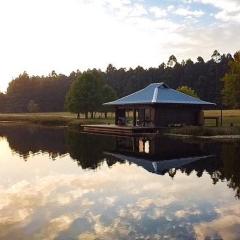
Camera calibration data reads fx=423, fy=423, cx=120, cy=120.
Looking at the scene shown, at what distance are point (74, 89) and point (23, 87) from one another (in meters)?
55.3

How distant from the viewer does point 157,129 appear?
41875mm

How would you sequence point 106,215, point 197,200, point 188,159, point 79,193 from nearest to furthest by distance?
point 106,215 < point 197,200 < point 79,193 < point 188,159

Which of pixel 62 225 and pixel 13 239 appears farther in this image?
pixel 62 225

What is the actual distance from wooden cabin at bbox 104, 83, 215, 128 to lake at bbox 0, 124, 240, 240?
1688cm

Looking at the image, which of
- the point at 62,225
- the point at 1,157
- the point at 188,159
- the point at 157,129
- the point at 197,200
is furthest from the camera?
the point at 157,129

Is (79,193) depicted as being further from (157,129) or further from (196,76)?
(196,76)

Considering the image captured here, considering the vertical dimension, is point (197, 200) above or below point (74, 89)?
below

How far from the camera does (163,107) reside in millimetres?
43500

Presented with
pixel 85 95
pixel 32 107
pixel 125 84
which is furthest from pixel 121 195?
pixel 125 84

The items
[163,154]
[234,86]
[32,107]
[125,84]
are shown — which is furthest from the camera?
[125,84]

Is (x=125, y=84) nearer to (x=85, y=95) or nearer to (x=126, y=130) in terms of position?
(x=85, y=95)

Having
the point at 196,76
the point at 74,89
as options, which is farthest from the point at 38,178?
the point at 196,76

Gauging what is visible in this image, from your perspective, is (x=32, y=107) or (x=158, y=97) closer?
(x=158, y=97)

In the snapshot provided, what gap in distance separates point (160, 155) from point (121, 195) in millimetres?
10946
